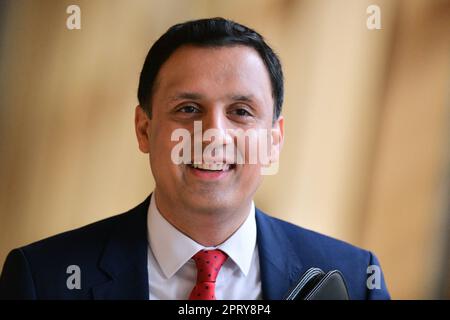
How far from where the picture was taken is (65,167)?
1.33 metres

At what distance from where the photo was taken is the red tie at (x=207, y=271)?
3.79 feet

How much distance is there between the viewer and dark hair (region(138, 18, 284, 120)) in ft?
3.84

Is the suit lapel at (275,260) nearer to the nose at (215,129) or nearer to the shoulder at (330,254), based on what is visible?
the shoulder at (330,254)

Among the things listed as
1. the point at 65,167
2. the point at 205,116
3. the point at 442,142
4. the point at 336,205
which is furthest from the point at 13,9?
the point at 442,142


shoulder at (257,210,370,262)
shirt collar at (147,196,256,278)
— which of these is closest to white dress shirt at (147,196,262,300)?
shirt collar at (147,196,256,278)

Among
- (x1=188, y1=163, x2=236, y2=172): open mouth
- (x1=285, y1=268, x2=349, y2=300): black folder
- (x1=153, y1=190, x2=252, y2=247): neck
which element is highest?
(x1=188, y1=163, x2=236, y2=172): open mouth

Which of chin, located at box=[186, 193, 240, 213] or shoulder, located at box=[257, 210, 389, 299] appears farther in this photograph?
shoulder, located at box=[257, 210, 389, 299]

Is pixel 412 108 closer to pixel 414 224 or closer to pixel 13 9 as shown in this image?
pixel 414 224

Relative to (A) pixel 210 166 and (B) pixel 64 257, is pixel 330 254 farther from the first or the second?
(B) pixel 64 257

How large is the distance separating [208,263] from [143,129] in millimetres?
334

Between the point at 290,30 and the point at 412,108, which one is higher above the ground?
the point at 290,30

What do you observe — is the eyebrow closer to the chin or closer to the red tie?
the chin

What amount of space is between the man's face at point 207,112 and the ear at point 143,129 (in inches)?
1.8
